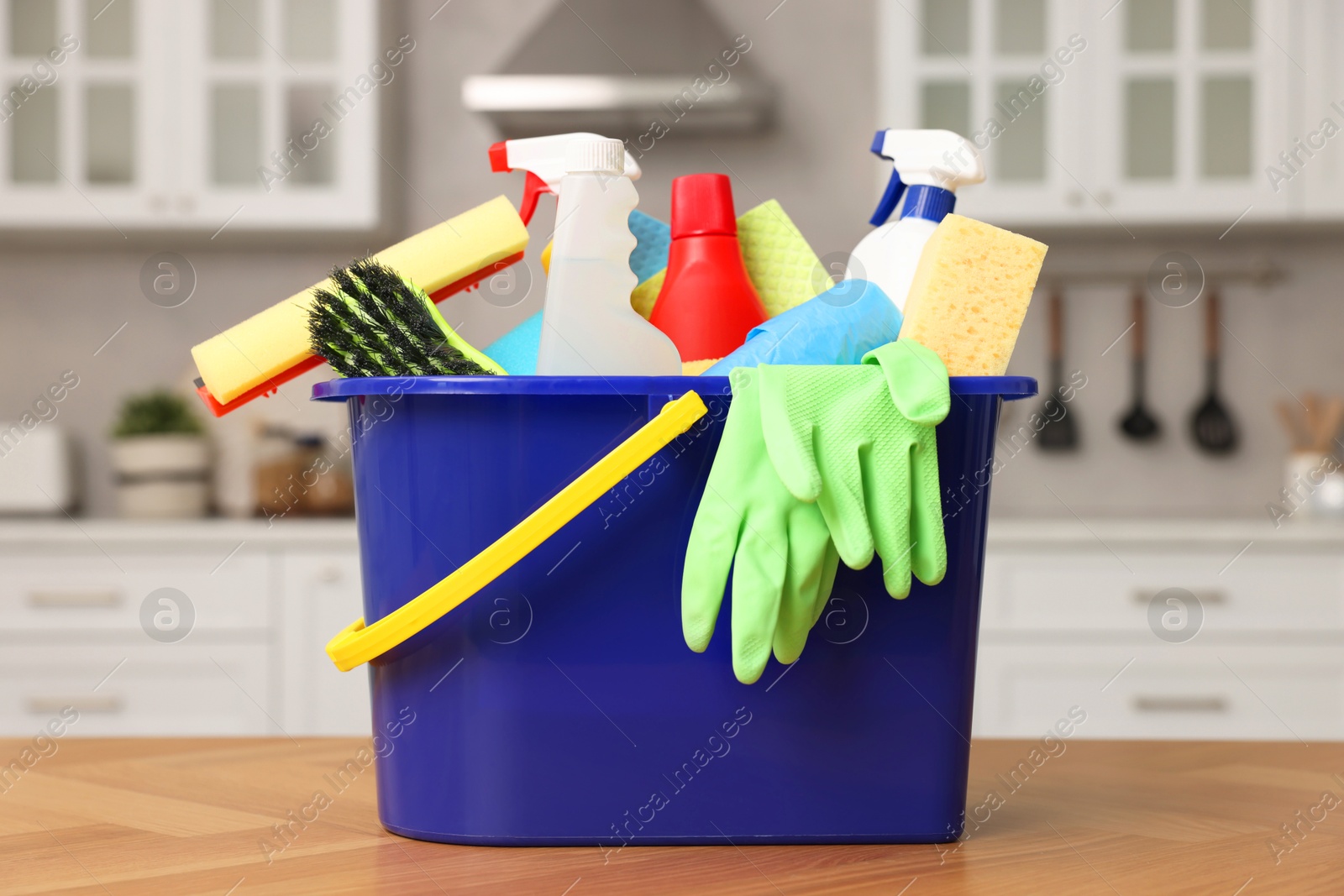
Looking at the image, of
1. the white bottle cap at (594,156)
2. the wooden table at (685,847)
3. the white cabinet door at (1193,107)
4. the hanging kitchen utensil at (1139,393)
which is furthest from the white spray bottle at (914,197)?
the hanging kitchen utensil at (1139,393)

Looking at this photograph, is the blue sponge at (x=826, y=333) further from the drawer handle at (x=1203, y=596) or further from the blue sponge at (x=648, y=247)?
the drawer handle at (x=1203, y=596)

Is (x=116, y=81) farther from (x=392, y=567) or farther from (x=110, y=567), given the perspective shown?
(x=392, y=567)

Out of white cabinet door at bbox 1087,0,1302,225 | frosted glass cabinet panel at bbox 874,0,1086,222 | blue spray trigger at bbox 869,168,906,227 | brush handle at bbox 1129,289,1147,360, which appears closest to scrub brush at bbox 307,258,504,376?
blue spray trigger at bbox 869,168,906,227

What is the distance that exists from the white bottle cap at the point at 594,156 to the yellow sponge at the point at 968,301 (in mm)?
147

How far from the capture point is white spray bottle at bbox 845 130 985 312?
57cm

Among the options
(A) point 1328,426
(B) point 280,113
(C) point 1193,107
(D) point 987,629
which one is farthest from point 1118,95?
(B) point 280,113

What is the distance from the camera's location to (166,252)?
2.48m

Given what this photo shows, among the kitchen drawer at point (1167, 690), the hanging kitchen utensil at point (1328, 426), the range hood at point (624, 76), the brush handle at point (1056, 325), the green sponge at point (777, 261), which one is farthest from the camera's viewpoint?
the brush handle at point (1056, 325)

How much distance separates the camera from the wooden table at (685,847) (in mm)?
422

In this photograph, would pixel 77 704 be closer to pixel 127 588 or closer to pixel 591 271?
pixel 127 588

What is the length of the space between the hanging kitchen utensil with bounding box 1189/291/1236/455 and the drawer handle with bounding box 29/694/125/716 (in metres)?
2.14

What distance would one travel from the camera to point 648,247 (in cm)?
65

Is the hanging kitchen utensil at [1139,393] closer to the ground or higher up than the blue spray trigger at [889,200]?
closer to the ground

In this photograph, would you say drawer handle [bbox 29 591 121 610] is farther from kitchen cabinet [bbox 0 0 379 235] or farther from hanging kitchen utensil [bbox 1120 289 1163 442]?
hanging kitchen utensil [bbox 1120 289 1163 442]
